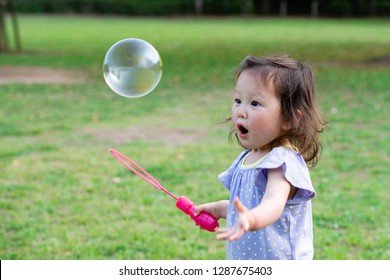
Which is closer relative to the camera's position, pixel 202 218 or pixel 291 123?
pixel 291 123

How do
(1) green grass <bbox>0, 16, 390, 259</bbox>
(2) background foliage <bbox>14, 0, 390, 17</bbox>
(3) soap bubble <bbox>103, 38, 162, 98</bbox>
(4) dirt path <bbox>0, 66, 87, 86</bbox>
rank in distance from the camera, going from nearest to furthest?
(3) soap bubble <bbox>103, 38, 162, 98</bbox> < (1) green grass <bbox>0, 16, 390, 259</bbox> < (4) dirt path <bbox>0, 66, 87, 86</bbox> < (2) background foliage <bbox>14, 0, 390, 17</bbox>

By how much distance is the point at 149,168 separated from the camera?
541cm

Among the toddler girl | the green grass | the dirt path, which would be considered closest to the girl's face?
the toddler girl

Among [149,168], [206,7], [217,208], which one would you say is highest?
[217,208]

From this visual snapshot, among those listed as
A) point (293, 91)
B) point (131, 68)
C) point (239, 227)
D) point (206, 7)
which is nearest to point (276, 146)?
point (293, 91)

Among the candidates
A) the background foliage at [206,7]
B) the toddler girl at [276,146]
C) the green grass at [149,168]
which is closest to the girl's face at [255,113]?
the toddler girl at [276,146]

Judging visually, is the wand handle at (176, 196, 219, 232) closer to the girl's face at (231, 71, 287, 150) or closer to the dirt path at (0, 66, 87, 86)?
the girl's face at (231, 71, 287, 150)

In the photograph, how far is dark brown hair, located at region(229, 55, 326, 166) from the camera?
211cm

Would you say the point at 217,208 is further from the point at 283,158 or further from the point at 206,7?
the point at 206,7

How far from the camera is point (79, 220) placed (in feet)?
13.8

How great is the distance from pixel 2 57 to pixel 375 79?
30.1 feet

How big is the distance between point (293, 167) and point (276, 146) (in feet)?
0.40

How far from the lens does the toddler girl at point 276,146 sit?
2061 millimetres

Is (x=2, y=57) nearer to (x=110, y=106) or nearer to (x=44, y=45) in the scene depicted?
(x=44, y=45)
